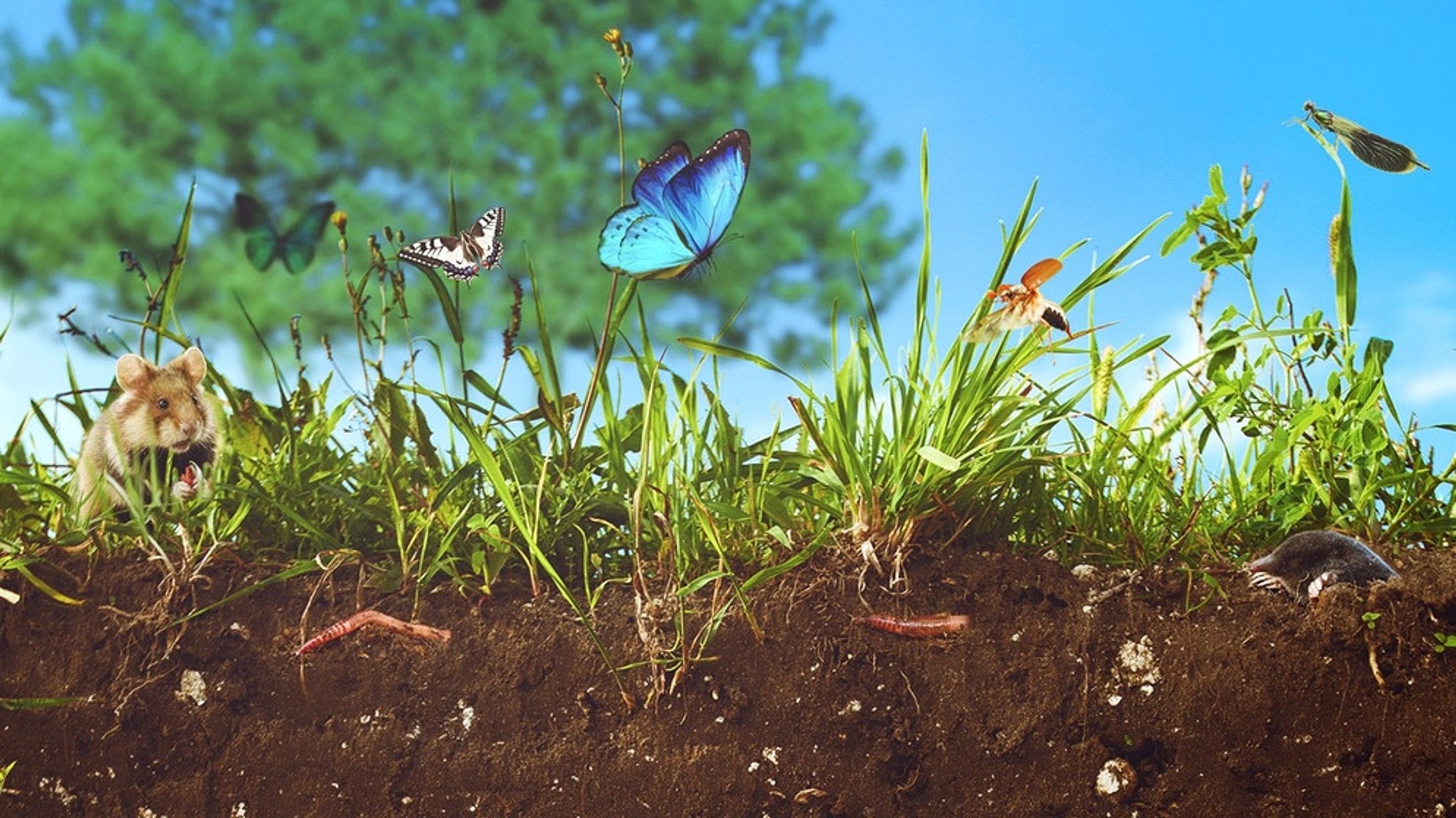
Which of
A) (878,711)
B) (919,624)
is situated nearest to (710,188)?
(919,624)

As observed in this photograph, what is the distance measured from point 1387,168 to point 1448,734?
3.30 ft

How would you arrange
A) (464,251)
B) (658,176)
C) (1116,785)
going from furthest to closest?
(464,251), (658,176), (1116,785)

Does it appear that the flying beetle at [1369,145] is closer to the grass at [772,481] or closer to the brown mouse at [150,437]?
the grass at [772,481]

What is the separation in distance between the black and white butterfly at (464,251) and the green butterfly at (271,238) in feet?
2.13

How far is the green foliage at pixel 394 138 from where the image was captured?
14.5ft

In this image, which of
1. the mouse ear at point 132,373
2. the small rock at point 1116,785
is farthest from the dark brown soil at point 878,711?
the mouse ear at point 132,373

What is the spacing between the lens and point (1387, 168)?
211 cm

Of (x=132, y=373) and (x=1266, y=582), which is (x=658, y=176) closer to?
(x=132, y=373)

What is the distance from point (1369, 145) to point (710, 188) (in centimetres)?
122

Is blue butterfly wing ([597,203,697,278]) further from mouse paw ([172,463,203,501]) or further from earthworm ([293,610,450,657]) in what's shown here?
mouse paw ([172,463,203,501])

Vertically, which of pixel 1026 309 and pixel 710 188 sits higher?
pixel 710 188

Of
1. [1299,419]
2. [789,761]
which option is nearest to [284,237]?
[789,761]

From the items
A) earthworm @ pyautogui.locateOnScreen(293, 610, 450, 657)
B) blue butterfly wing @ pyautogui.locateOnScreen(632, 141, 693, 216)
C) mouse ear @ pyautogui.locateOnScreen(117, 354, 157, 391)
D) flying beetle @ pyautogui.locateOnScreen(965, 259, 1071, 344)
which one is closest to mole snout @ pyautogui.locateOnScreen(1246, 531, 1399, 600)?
flying beetle @ pyautogui.locateOnScreen(965, 259, 1071, 344)

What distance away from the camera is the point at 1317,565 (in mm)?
1913
